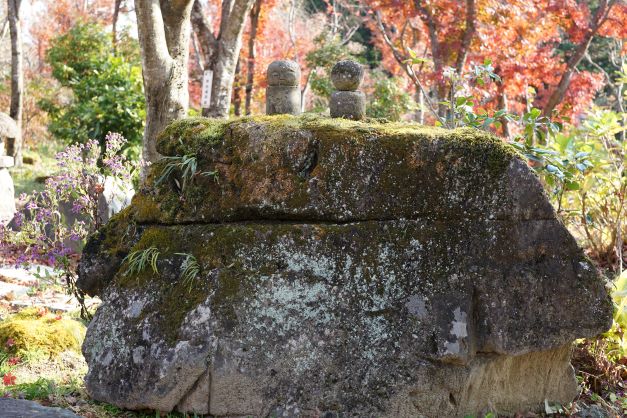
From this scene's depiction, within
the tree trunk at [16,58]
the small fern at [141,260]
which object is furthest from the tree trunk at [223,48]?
the tree trunk at [16,58]

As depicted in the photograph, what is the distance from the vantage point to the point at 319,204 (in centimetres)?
340

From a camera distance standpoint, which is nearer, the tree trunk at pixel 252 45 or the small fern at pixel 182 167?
the small fern at pixel 182 167

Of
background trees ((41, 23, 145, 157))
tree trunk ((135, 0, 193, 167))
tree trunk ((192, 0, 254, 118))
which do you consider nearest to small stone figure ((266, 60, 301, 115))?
tree trunk ((135, 0, 193, 167))

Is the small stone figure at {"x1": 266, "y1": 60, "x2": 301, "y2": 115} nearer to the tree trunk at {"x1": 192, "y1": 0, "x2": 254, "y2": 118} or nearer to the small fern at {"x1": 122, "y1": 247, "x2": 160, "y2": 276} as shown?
the small fern at {"x1": 122, "y1": 247, "x2": 160, "y2": 276}

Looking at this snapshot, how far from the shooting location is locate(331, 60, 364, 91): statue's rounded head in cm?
407

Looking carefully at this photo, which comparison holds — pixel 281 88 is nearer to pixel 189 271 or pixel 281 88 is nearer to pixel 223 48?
pixel 189 271

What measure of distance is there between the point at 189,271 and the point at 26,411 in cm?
97

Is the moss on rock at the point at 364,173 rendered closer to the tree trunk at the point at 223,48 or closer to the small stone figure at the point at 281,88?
the small stone figure at the point at 281,88

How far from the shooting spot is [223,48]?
7992 millimetres

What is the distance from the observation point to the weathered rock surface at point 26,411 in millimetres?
3004

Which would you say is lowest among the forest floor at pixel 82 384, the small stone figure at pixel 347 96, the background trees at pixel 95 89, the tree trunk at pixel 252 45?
the forest floor at pixel 82 384

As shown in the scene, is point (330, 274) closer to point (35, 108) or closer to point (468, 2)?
point (468, 2)

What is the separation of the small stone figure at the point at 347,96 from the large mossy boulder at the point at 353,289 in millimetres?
607

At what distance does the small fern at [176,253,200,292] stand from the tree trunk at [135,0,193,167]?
2809 millimetres
